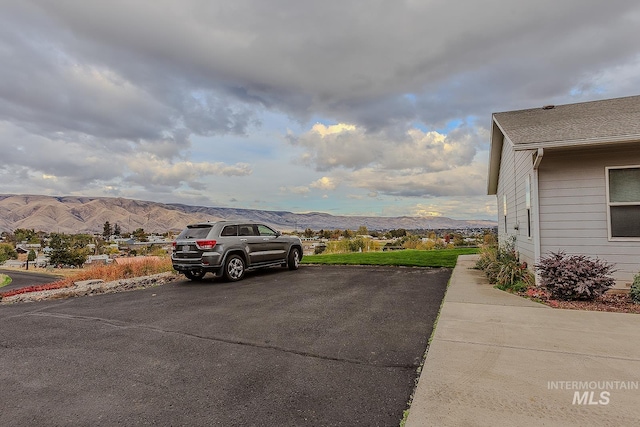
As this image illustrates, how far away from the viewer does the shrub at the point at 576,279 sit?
20.7 feet

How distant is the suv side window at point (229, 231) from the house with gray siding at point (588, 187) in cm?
772

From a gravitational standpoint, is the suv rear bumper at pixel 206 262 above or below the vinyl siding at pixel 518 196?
below

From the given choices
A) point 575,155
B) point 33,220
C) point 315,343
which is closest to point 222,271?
point 315,343

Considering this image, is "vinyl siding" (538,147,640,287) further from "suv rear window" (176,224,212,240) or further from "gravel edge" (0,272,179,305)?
"gravel edge" (0,272,179,305)

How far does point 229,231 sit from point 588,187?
357 inches

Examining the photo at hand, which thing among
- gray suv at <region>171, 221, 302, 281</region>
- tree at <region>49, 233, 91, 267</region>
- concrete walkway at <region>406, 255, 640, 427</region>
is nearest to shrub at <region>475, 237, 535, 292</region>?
concrete walkway at <region>406, 255, 640, 427</region>

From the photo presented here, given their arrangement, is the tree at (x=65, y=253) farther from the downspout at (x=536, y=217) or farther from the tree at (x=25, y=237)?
the downspout at (x=536, y=217)

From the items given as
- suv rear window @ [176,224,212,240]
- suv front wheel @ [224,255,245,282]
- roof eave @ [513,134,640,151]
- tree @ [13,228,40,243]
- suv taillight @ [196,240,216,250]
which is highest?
roof eave @ [513,134,640,151]

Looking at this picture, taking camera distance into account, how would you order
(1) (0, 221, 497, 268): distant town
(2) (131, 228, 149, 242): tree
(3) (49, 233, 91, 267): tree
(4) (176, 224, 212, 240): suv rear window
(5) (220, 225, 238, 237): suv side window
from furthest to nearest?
1. (2) (131, 228, 149, 242): tree
2. (3) (49, 233, 91, 267): tree
3. (1) (0, 221, 497, 268): distant town
4. (5) (220, 225, 238, 237): suv side window
5. (4) (176, 224, 212, 240): suv rear window

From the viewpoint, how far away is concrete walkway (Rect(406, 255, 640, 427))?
265 cm

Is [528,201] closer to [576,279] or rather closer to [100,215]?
[576,279]

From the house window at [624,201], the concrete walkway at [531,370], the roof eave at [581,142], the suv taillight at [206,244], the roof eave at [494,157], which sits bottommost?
the concrete walkway at [531,370]

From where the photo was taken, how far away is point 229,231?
32.9ft

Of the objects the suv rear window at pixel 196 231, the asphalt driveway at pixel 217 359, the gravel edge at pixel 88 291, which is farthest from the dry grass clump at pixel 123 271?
the asphalt driveway at pixel 217 359
